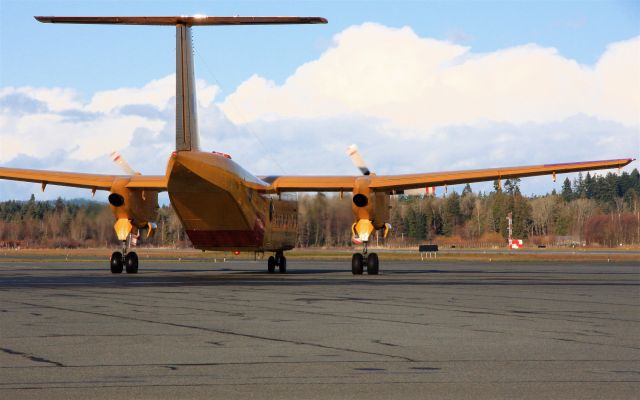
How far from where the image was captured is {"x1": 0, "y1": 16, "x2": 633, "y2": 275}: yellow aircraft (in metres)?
30.4

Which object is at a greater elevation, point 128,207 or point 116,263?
point 128,207

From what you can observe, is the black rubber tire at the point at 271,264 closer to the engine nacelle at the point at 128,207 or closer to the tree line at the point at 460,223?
the engine nacelle at the point at 128,207

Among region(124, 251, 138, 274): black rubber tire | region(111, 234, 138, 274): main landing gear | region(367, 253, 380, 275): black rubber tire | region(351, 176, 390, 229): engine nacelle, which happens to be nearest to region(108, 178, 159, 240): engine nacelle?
region(111, 234, 138, 274): main landing gear

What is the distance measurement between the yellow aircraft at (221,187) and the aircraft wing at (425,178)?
43 millimetres

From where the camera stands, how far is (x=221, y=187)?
32125 millimetres

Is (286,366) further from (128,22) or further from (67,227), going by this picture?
(67,227)

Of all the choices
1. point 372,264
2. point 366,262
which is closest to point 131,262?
point 366,262

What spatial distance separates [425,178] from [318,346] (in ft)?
82.4

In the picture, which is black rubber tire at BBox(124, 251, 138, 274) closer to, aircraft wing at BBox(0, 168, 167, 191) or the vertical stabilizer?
aircraft wing at BBox(0, 168, 167, 191)

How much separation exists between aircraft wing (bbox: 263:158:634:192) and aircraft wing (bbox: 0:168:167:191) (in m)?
5.74

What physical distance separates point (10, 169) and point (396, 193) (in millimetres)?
17600

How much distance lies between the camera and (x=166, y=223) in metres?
125

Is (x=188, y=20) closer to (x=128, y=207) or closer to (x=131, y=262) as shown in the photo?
(x=128, y=207)

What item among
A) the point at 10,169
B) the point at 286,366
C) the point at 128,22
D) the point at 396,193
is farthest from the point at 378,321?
the point at 10,169
